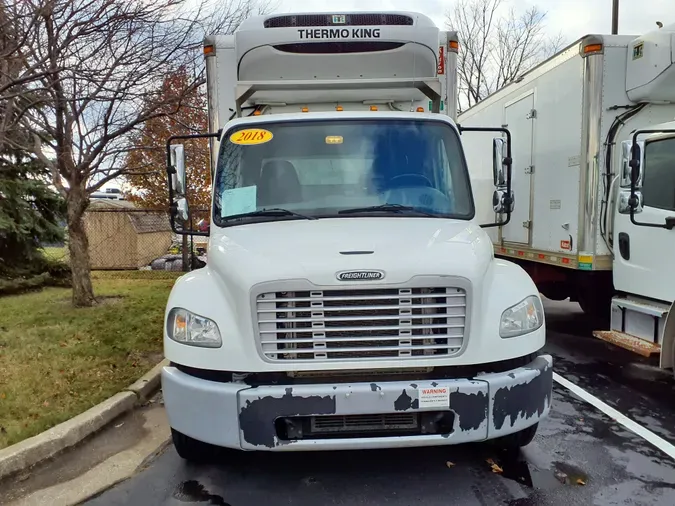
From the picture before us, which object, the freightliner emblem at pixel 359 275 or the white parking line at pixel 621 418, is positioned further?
the white parking line at pixel 621 418

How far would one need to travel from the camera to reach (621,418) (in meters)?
4.98

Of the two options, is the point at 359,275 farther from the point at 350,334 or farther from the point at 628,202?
the point at 628,202

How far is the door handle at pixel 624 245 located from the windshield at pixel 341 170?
8.90 feet

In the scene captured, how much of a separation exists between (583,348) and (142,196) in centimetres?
1236

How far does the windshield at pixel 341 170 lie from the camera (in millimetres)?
4422

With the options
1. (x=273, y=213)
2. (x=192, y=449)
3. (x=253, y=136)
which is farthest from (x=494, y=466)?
(x=253, y=136)

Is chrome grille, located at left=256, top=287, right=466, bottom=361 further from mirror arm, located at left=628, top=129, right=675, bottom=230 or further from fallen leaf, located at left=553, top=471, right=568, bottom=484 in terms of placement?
mirror arm, located at left=628, top=129, right=675, bottom=230

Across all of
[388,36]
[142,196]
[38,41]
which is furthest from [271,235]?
[142,196]

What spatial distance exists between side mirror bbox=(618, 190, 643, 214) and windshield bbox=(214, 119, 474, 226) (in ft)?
6.01

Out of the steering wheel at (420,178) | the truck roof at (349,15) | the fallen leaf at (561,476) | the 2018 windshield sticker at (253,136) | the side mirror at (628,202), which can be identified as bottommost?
the fallen leaf at (561,476)

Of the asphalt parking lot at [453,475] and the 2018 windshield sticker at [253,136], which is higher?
the 2018 windshield sticker at [253,136]

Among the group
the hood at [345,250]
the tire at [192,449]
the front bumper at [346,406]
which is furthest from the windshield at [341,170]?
the tire at [192,449]

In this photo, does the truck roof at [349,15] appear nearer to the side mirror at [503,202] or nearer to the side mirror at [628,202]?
the side mirror at [503,202]

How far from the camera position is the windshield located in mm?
4422
